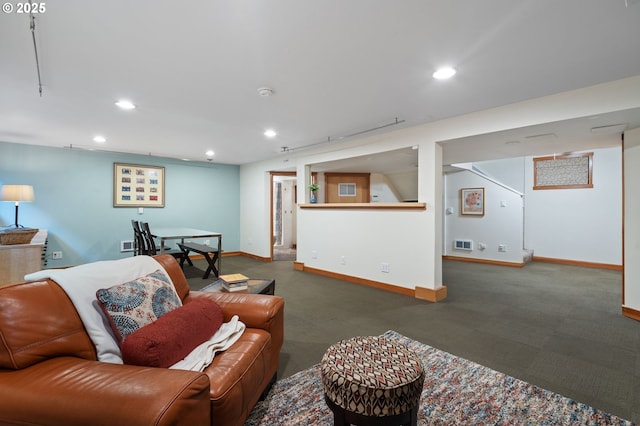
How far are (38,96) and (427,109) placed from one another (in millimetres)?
3911

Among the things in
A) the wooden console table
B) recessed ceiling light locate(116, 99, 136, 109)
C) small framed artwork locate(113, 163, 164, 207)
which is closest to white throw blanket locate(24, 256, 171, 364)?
recessed ceiling light locate(116, 99, 136, 109)

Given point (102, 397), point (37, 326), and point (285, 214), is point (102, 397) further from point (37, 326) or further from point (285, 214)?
point (285, 214)

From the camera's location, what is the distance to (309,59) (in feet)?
7.04

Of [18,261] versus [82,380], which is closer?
[82,380]

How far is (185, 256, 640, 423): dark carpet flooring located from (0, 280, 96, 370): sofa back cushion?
127cm

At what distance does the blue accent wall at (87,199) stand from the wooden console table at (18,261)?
2.42 m

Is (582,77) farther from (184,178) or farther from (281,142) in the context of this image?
(184,178)

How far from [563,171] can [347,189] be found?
15.4 feet

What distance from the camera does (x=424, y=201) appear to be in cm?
378

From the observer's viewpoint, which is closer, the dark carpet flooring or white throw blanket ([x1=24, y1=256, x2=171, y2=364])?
white throw blanket ([x1=24, y1=256, x2=171, y2=364])

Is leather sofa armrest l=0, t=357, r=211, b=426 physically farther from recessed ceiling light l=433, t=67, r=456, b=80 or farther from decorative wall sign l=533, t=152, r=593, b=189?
decorative wall sign l=533, t=152, r=593, b=189

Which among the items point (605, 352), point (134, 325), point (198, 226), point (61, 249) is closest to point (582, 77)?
point (605, 352)

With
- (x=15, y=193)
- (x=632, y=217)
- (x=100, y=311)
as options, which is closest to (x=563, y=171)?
(x=632, y=217)

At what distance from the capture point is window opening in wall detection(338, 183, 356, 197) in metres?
7.04
